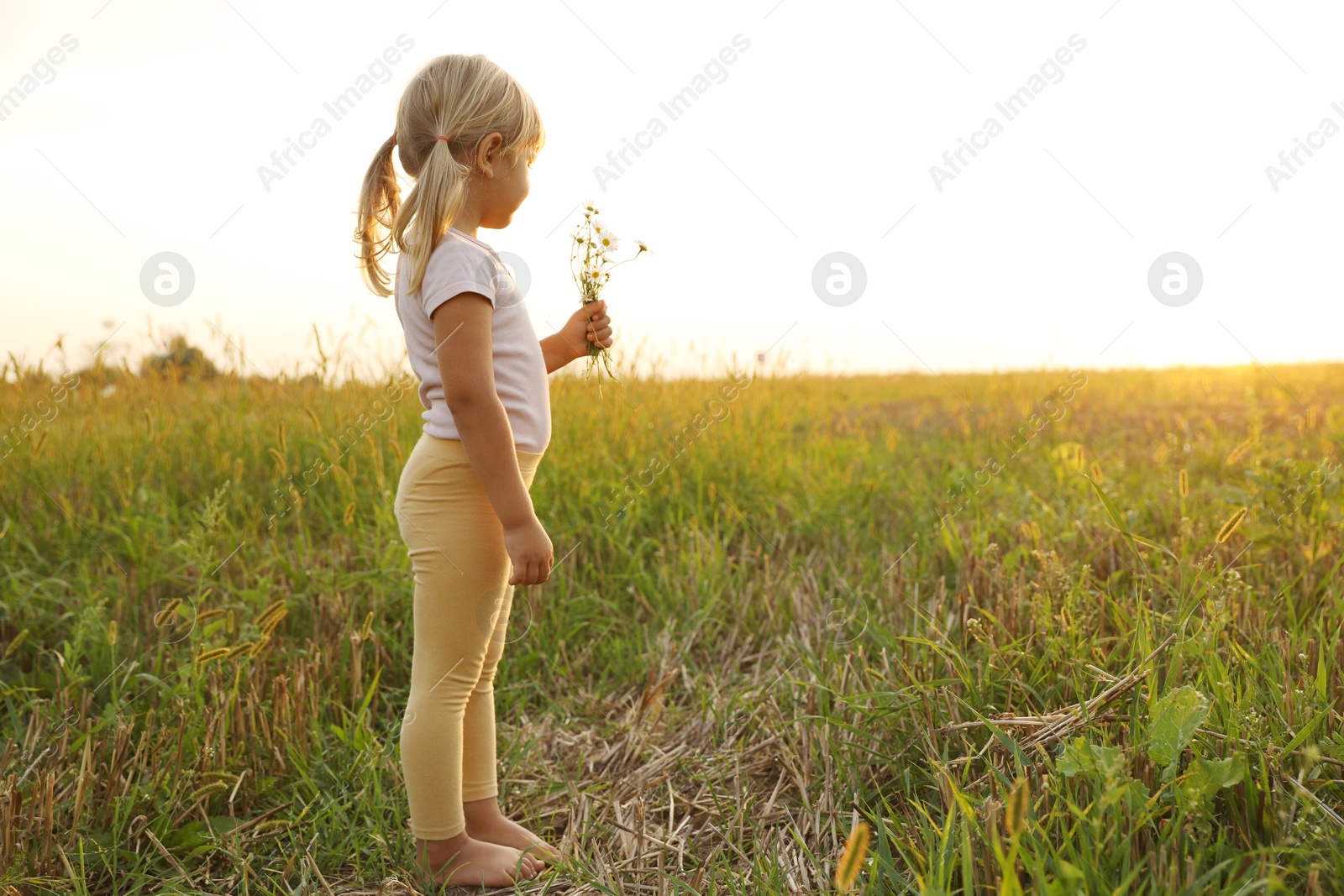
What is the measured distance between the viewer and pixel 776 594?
2.95 metres

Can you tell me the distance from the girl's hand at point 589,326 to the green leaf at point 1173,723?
1.37 metres

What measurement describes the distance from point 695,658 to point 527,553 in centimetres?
133

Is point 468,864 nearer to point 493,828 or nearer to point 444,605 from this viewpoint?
point 493,828

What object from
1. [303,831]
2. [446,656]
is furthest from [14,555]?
[446,656]

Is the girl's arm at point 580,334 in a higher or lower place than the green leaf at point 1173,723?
higher

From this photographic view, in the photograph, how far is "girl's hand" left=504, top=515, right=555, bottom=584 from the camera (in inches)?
63.9

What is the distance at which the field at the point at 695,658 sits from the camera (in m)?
1.42

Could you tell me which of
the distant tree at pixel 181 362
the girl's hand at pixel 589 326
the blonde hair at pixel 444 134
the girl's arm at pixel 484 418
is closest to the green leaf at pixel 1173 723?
the girl's arm at pixel 484 418

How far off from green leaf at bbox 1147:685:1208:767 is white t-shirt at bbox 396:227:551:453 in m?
1.24

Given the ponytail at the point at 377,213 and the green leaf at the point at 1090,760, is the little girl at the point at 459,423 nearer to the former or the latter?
the ponytail at the point at 377,213

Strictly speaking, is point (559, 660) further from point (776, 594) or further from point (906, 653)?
point (906, 653)

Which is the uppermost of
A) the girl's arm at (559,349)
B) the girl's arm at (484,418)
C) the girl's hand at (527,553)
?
the girl's arm at (559,349)

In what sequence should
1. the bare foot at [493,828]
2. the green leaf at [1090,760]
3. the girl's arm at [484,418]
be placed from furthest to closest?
the bare foot at [493,828] < the girl's arm at [484,418] < the green leaf at [1090,760]

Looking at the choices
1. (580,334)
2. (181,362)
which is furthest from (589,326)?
(181,362)
